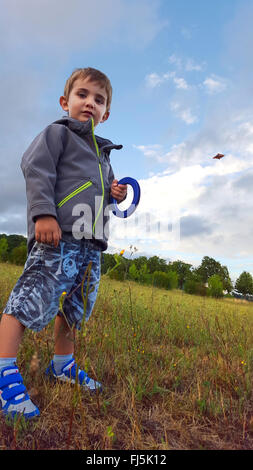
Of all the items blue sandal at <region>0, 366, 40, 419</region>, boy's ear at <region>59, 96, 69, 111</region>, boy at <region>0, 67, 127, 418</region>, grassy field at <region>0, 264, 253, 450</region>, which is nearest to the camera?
grassy field at <region>0, 264, 253, 450</region>

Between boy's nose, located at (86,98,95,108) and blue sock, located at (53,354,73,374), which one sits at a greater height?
boy's nose, located at (86,98,95,108)

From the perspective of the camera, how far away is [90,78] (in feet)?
7.75

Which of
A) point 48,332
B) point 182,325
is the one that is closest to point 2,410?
point 48,332

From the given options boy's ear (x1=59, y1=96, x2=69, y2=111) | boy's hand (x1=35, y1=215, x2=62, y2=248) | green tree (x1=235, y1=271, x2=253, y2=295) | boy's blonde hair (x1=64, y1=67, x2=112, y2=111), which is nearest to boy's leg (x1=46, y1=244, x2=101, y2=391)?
boy's hand (x1=35, y1=215, x2=62, y2=248)

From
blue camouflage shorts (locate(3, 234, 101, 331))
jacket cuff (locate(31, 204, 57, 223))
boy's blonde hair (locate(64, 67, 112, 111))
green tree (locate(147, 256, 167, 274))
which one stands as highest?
green tree (locate(147, 256, 167, 274))

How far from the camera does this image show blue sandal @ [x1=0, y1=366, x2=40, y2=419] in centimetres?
177

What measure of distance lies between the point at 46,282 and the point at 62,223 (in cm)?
40

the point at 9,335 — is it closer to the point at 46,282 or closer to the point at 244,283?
the point at 46,282

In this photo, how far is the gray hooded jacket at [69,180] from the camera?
1.99m

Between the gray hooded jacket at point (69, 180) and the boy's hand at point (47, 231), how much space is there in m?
0.04

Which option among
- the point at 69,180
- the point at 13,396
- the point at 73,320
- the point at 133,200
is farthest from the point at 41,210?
the point at 13,396

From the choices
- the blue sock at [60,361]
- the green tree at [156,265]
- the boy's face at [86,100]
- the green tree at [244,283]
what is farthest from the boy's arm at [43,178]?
the green tree at [156,265]

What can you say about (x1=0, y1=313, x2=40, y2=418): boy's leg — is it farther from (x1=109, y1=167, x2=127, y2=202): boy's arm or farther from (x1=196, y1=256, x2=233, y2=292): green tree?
(x1=196, y1=256, x2=233, y2=292): green tree

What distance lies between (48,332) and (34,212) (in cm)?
183
